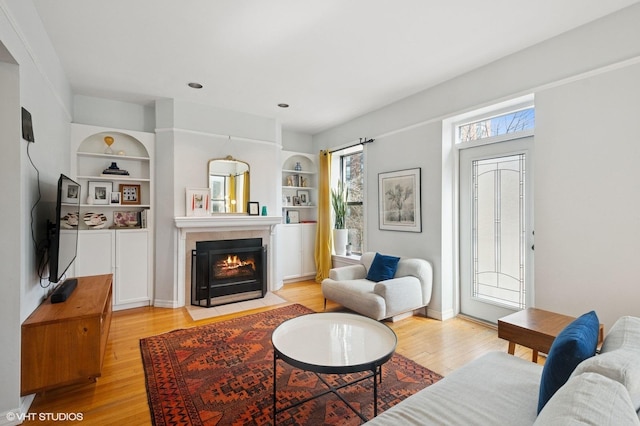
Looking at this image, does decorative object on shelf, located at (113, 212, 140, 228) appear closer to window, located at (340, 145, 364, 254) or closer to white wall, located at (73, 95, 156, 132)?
white wall, located at (73, 95, 156, 132)

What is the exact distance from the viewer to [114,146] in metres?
4.15

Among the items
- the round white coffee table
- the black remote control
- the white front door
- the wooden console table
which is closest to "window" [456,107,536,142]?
the white front door

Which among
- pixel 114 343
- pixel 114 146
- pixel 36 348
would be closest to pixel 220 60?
pixel 114 146

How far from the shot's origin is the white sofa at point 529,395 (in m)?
0.81

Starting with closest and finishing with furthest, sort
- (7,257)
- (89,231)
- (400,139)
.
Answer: (7,257)
(89,231)
(400,139)

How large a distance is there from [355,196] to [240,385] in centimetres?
362

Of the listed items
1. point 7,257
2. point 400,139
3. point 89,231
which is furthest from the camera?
point 400,139

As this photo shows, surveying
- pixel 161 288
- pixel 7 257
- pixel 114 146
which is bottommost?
pixel 161 288

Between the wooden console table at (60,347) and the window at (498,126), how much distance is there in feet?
12.9

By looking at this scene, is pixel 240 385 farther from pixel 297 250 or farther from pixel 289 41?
pixel 297 250

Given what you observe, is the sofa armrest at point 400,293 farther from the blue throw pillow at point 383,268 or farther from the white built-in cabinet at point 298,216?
the white built-in cabinet at point 298,216

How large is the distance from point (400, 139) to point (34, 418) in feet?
14.1

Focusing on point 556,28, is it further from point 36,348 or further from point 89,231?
point 89,231

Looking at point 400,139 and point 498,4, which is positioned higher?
point 498,4
